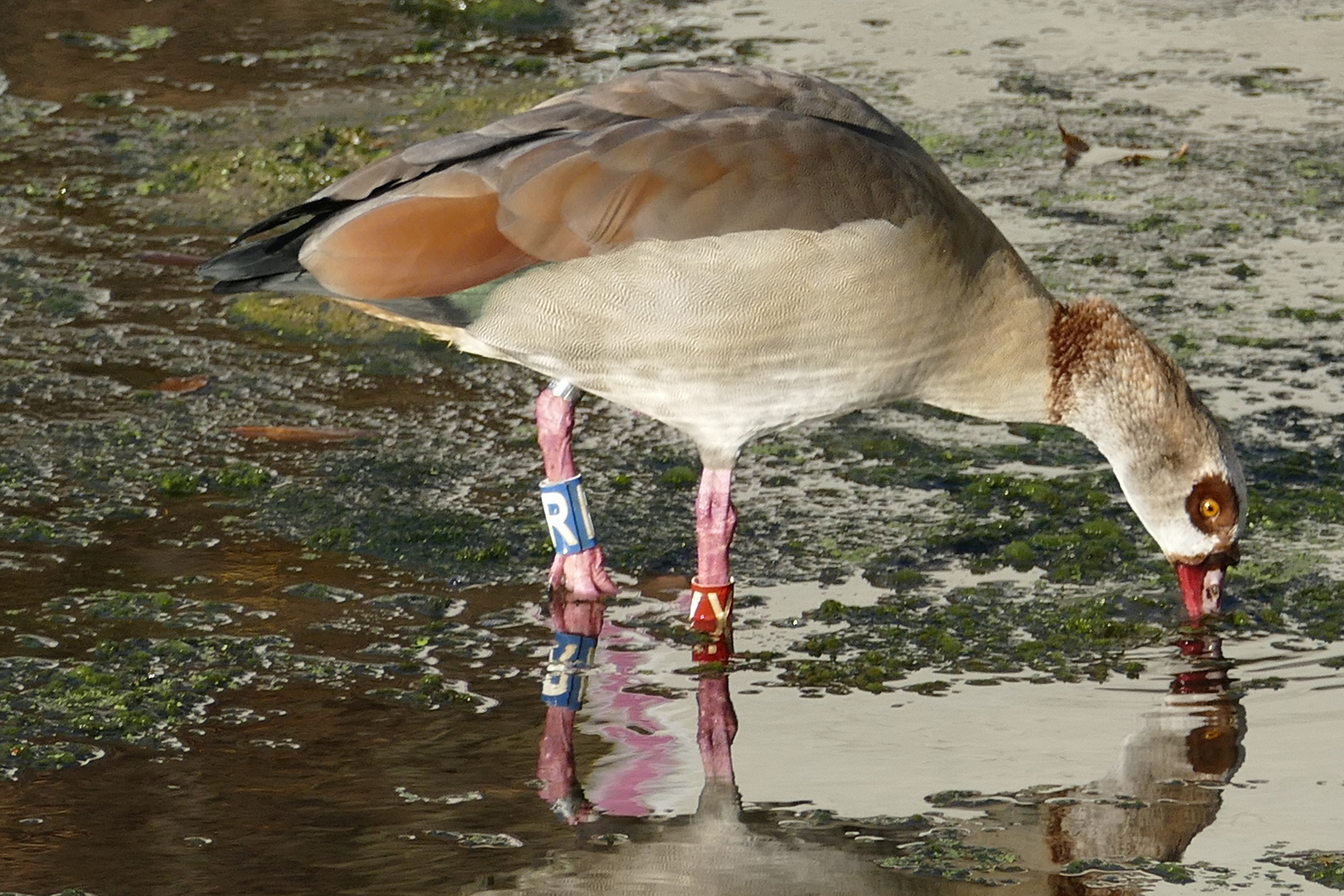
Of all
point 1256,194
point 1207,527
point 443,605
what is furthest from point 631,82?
point 1256,194

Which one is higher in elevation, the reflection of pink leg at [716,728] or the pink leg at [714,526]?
the pink leg at [714,526]

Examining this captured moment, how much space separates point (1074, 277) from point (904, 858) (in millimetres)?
4252

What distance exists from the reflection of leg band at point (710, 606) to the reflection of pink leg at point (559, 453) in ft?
1.17

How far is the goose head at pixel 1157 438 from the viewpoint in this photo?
5.49 m

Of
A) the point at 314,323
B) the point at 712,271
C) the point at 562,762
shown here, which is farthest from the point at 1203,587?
the point at 314,323

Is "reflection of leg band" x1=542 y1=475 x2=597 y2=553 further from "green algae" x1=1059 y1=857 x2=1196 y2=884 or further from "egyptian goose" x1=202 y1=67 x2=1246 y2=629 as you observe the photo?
"green algae" x1=1059 y1=857 x2=1196 y2=884

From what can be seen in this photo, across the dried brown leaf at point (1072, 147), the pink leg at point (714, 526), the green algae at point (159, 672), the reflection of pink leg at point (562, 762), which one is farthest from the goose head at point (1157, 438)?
the dried brown leaf at point (1072, 147)

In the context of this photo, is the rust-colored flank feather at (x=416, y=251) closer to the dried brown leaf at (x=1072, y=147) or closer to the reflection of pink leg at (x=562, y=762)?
the reflection of pink leg at (x=562, y=762)

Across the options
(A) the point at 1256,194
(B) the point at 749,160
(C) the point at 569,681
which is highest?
(B) the point at 749,160

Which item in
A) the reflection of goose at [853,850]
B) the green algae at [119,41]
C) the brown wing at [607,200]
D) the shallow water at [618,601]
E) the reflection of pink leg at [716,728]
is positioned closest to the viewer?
the reflection of goose at [853,850]

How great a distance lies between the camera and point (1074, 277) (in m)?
7.88

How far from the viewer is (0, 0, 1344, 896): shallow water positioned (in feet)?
13.8

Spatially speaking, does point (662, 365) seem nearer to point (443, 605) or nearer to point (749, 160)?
point (749, 160)

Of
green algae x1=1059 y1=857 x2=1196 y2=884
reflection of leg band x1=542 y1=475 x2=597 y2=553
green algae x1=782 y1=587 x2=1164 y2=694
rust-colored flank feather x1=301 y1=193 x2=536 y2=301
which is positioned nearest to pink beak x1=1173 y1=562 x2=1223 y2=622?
green algae x1=782 y1=587 x2=1164 y2=694
